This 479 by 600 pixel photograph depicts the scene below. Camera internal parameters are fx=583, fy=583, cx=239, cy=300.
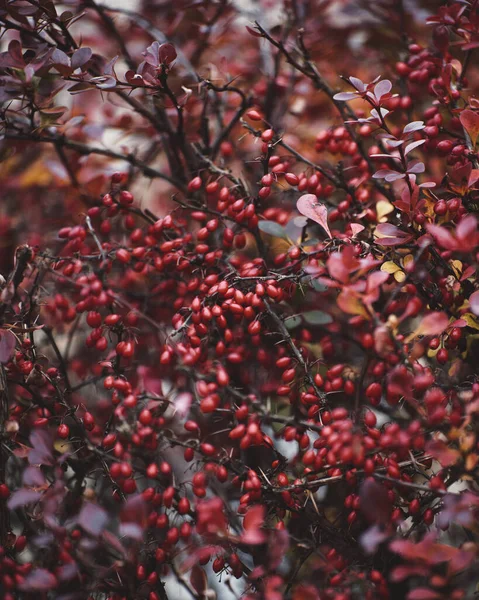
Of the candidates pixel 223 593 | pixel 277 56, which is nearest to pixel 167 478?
pixel 223 593

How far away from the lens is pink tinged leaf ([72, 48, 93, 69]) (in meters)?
0.88

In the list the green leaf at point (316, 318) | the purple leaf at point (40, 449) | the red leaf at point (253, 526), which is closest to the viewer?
the red leaf at point (253, 526)

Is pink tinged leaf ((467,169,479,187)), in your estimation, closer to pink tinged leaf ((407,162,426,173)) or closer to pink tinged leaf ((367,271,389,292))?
pink tinged leaf ((407,162,426,173))

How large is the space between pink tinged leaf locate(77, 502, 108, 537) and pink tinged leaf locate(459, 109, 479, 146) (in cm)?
71

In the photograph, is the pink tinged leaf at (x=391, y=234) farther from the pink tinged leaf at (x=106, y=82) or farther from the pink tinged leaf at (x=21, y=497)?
the pink tinged leaf at (x=21, y=497)

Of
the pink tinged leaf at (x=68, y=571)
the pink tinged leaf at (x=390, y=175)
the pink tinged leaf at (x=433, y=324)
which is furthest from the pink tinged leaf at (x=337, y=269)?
the pink tinged leaf at (x=68, y=571)

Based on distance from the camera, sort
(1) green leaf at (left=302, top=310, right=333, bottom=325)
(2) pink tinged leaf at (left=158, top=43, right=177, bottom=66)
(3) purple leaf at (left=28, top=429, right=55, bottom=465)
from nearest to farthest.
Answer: (3) purple leaf at (left=28, top=429, right=55, bottom=465), (2) pink tinged leaf at (left=158, top=43, right=177, bottom=66), (1) green leaf at (left=302, top=310, right=333, bottom=325)

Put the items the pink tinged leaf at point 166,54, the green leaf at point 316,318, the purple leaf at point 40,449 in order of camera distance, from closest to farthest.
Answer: the purple leaf at point 40,449 < the pink tinged leaf at point 166,54 < the green leaf at point 316,318

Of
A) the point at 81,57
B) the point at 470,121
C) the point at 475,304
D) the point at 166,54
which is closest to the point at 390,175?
the point at 470,121

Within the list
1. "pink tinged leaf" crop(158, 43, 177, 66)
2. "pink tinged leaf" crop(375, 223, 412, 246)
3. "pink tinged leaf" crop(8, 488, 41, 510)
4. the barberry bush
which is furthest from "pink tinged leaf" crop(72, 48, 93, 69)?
"pink tinged leaf" crop(8, 488, 41, 510)

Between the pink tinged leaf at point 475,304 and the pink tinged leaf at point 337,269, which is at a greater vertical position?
the pink tinged leaf at point 337,269

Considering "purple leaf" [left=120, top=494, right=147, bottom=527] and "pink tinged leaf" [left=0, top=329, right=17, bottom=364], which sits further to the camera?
"pink tinged leaf" [left=0, top=329, right=17, bottom=364]

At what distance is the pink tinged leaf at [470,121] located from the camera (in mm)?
828

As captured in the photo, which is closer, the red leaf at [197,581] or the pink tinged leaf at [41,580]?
the pink tinged leaf at [41,580]
